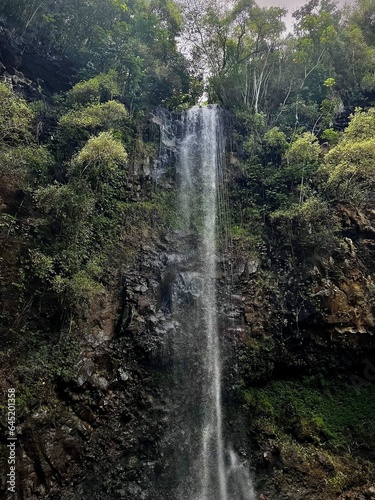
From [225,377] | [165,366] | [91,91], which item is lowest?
[225,377]

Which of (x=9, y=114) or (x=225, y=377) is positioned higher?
(x=9, y=114)

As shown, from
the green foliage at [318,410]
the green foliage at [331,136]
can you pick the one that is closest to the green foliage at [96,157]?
the green foliage at [318,410]

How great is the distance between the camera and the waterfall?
8234 mm

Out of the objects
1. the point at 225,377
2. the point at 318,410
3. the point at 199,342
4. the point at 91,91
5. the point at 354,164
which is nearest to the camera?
the point at 318,410

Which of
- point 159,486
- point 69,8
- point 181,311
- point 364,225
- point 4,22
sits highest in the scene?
point 69,8

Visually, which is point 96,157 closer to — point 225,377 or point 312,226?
point 312,226

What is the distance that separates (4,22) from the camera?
50.3 ft

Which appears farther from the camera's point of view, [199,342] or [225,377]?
[199,342]

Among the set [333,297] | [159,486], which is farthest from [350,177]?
[159,486]

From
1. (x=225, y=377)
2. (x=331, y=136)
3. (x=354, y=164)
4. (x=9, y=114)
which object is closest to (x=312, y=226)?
(x=354, y=164)

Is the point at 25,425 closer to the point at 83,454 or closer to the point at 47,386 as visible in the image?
the point at 47,386

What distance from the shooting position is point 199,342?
416 inches

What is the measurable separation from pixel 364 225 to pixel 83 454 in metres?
11.8

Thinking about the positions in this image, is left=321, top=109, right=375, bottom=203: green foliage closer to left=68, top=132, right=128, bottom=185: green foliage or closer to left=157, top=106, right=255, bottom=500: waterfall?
left=157, top=106, right=255, bottom=500: waterfall
